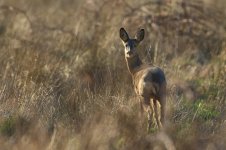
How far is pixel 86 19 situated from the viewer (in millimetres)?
15594

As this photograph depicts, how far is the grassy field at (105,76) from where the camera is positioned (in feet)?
27.5

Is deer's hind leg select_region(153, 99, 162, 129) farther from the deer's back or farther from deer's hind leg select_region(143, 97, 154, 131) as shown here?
the deer's back

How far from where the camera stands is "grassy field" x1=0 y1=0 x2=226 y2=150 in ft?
27.5

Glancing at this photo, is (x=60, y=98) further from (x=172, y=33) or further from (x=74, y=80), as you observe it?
(x=172, y=33)

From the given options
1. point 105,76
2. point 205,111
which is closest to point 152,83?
point 205,111

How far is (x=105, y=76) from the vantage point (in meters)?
11.7

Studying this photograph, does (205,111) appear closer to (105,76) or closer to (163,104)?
(163,104)

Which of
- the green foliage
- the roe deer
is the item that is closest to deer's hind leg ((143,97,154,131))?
the roe deer

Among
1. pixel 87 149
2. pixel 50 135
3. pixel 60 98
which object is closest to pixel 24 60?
pixel 60 98

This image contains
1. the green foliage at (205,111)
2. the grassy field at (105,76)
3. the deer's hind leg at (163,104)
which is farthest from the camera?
the green foliage at (205,111)

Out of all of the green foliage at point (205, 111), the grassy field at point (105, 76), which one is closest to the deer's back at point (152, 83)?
the grassy field at point (105, 76)

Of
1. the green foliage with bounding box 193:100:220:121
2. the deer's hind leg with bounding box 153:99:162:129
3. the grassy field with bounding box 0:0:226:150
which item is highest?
the grassy field with bounding box 0:0:226:150

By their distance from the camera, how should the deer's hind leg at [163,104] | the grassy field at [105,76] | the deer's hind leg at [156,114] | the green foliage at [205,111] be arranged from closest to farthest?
the grassy field at [105,76]
the deer's hind leg at [156,114]
the deer's hind leg at [163,104]
the green foliage at [205,111]

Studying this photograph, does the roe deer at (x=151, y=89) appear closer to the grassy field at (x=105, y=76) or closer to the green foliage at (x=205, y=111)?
the grassy field at (x=105, y=76)
